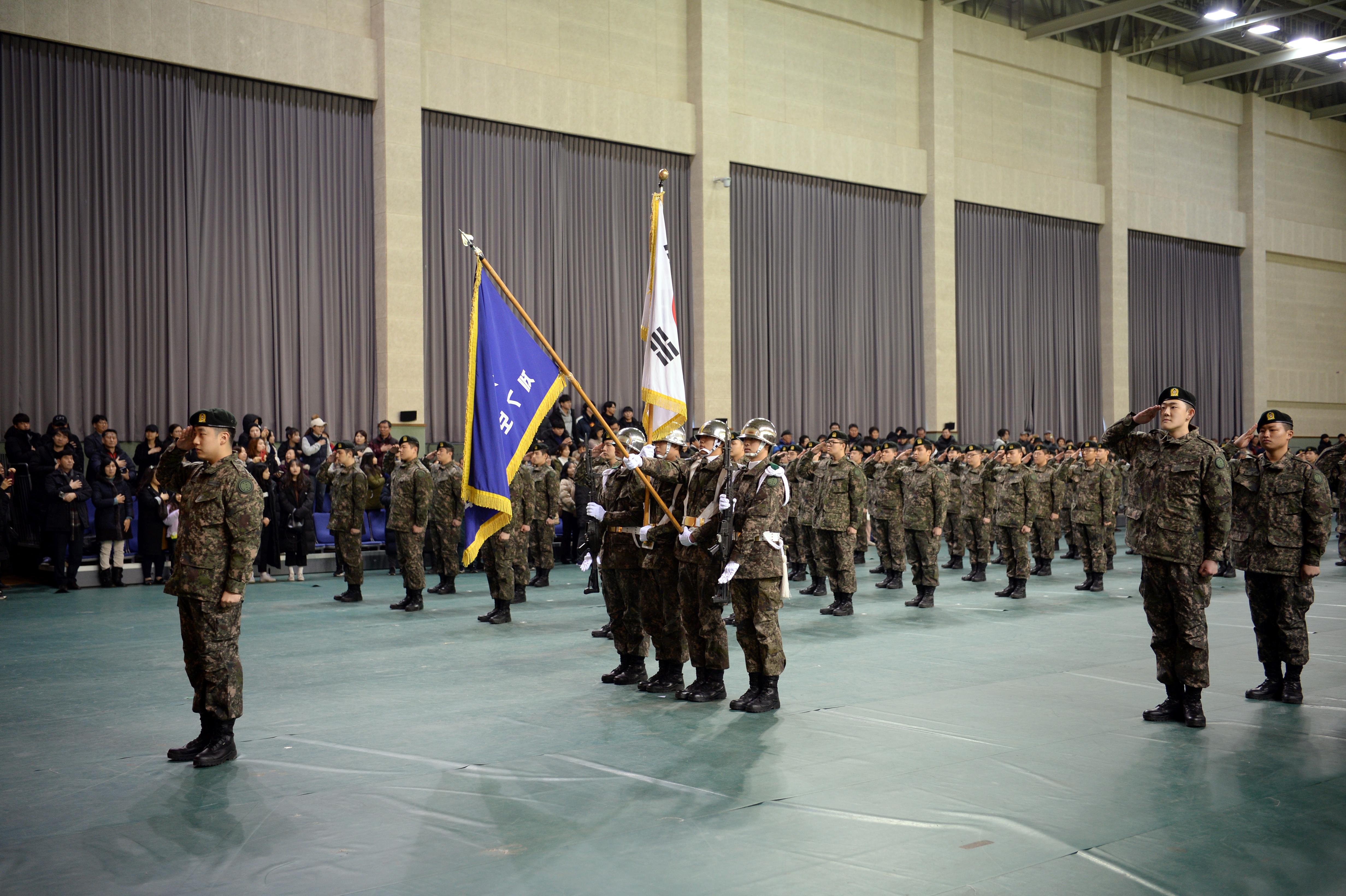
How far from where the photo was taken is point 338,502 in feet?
41.7

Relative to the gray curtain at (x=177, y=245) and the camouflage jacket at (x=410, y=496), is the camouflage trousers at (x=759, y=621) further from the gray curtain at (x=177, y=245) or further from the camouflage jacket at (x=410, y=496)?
the gray curtain at (x=177, y=245)

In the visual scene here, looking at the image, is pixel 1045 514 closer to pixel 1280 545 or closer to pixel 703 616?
pixel 1280 545

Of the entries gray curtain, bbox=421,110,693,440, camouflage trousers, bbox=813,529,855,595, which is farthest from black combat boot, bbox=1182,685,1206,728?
gray curtain, bbox=421,110,693,440

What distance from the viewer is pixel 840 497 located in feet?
41.3

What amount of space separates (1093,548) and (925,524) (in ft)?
8.57

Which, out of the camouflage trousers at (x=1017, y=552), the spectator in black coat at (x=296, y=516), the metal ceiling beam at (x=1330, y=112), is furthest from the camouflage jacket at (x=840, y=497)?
the metal ceiling beam at (x=1330, y=112)

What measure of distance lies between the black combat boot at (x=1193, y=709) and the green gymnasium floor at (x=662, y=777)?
11 cm

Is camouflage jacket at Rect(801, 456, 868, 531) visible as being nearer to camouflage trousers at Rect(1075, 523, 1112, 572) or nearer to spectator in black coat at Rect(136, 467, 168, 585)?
camouflage trousers at Rect(1075, 523, 1112, 572)

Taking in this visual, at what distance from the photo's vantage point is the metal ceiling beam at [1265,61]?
2673 cm

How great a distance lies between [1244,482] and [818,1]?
721 inches

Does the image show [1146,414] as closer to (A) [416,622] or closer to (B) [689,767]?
(B) [689,767]

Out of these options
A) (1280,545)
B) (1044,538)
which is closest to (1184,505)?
(1280,545)

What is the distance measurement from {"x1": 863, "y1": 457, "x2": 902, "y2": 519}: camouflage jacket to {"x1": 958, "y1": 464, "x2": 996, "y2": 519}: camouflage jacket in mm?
1215

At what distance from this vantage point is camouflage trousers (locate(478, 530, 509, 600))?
10961 mm
